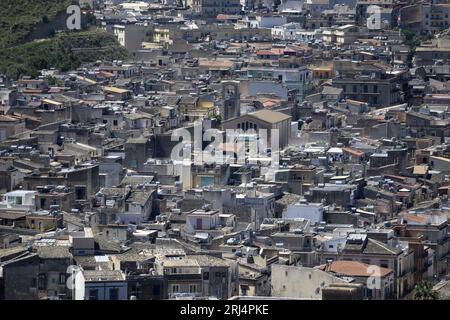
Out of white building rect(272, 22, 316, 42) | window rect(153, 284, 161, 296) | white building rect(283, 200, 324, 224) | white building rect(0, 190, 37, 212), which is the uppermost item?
white building rect(272, 22, 316, 42)

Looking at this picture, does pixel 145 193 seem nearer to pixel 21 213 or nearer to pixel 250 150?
pixel 21 213

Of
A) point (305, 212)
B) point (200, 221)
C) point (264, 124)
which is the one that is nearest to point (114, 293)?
point (200, 221)

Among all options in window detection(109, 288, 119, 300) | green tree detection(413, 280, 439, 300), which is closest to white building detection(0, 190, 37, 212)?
green tree detection(413, 280, 439, 300)

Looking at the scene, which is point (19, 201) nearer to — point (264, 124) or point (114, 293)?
point (114, 293)

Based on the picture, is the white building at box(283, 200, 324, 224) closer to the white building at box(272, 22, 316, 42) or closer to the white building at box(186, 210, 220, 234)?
the white building at box(186, 210, 220, 234)

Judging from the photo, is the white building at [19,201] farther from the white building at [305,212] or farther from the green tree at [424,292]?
the green tree at [424,292]

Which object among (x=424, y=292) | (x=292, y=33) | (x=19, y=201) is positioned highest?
(x=292, y=33)

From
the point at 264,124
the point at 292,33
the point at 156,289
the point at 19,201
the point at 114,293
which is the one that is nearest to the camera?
the point at 114,293

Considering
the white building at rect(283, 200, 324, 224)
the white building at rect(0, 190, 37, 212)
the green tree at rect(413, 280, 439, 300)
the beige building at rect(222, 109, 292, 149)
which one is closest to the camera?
the green tree at rect(413, 280, 439, 300)

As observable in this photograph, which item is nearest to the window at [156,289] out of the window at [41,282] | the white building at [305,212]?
the window at [41,282]
